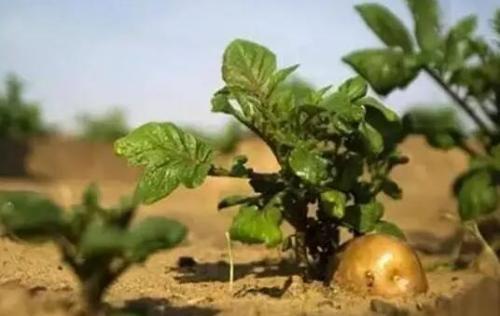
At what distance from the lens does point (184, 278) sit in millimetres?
4129

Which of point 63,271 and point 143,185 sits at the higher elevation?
point 143,185

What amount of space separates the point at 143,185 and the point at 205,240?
3277 mm

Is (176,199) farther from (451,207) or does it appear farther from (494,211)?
(494,211)

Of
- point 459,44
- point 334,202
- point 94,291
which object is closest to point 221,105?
point 334,202

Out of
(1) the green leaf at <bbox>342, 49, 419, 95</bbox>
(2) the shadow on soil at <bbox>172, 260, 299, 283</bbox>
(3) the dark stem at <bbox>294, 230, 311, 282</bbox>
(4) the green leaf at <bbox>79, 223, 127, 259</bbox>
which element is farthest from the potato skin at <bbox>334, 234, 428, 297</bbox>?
(4) the green leaf at <bbox>79, 223, 127, 259</bbox>

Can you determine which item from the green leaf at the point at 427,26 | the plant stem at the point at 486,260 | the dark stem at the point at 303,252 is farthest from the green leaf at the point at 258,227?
the green leaf at the point at 427,26

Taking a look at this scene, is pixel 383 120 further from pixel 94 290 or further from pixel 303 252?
pixel 94 290

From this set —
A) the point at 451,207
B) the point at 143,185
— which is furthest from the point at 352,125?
the point at 451,207

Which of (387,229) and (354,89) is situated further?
(387,229)

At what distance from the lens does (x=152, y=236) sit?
95.7 inches

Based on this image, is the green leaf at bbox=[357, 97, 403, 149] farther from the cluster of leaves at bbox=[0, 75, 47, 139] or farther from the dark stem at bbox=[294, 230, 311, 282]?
the cluster of leaves at bbox=[0, 75, 47, 139]

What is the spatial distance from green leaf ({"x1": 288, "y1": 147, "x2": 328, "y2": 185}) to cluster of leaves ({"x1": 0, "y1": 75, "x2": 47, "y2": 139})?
59.8 ft

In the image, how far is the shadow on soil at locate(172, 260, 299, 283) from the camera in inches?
163

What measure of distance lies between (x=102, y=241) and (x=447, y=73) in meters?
2.92
